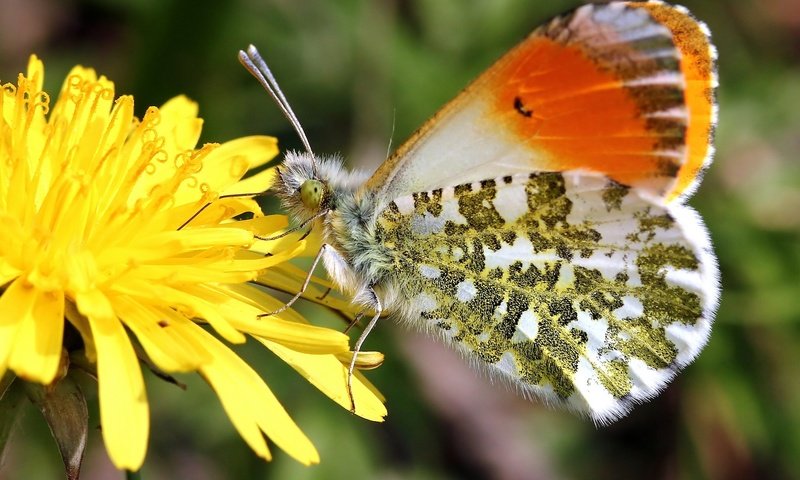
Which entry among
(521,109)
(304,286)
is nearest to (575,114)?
(521,109)

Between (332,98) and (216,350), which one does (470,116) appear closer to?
(216,350)

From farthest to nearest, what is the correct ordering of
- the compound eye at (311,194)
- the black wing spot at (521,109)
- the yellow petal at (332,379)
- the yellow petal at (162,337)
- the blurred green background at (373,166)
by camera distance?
1. the blurred green background at (373,166)
2. the compound eye at (311,194)
3. the black wing spot at (521,109)
4. the yellow petal at (332,379)
5. the yellow petal at (162,337)

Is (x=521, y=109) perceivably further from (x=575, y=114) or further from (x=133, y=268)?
(x=133, y=268)

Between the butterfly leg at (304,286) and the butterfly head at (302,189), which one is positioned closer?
the butterfly leg at (304,286)

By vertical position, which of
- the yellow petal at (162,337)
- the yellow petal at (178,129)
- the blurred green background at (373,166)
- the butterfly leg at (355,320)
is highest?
the yellow petal at (178,129)

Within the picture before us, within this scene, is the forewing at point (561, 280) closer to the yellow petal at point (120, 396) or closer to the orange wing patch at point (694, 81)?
the orange wing patch at point (694, 81)

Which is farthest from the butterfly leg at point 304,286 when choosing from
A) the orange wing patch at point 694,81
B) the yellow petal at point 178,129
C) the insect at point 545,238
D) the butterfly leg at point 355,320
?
the orange wing patch at point 694,81

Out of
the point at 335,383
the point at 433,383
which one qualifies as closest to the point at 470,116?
the point at 335,383
